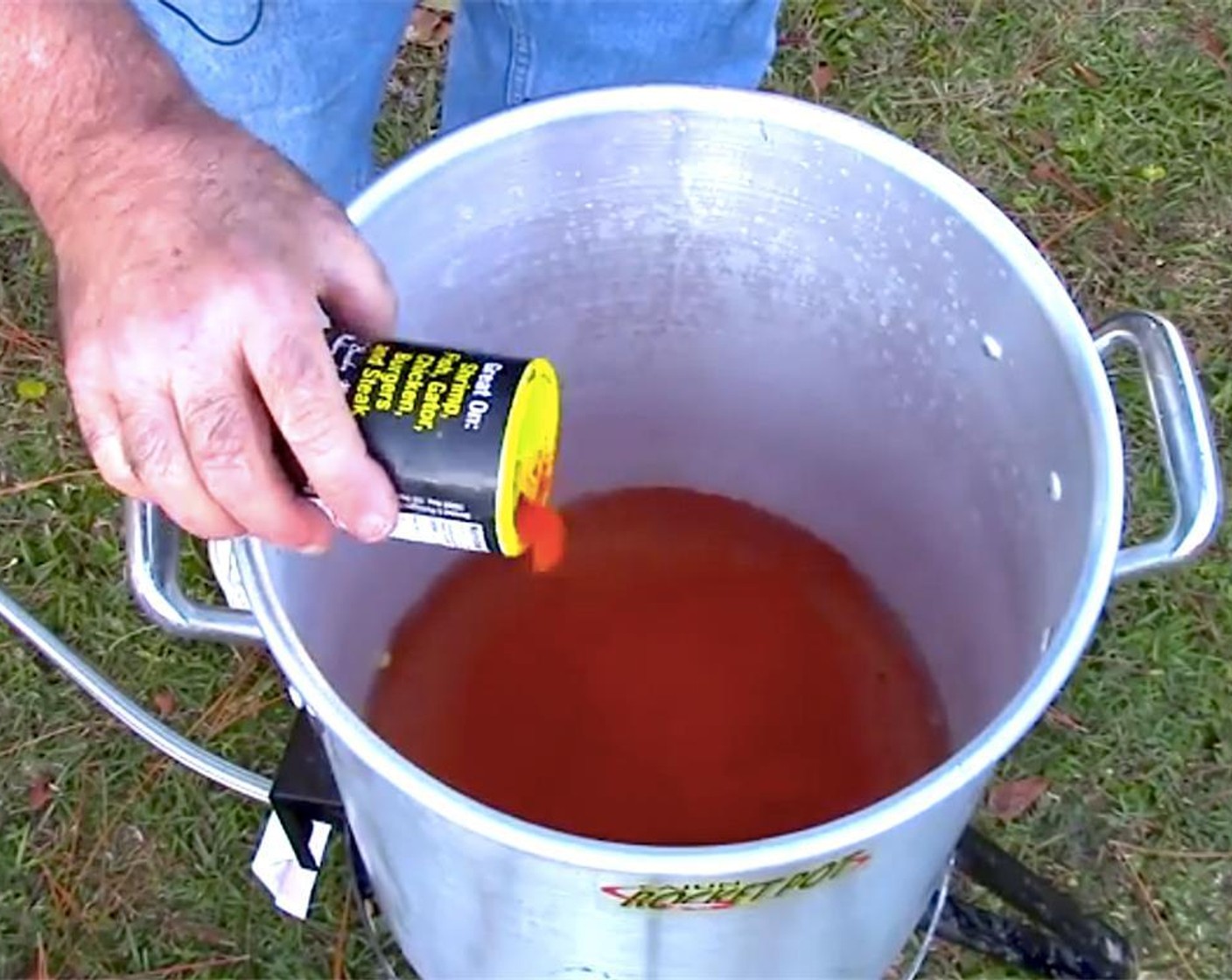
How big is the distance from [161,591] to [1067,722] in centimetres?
74

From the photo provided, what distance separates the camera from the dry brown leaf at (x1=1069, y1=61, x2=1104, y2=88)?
1.57 meters

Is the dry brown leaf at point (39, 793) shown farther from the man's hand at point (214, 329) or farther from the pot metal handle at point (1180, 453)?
the pot metal handle at point (1180, 453)

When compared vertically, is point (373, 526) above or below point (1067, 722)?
above

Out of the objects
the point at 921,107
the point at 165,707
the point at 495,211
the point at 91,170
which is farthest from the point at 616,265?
the point at 921,107

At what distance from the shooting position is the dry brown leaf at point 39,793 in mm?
1242

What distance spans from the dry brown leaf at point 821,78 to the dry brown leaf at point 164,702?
2.53 feet

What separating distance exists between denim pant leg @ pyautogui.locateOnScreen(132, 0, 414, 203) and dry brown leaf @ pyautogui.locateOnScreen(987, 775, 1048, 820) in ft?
2.11

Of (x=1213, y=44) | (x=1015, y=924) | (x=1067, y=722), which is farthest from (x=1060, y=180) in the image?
(x=1015, y=924)

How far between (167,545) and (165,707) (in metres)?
0.47

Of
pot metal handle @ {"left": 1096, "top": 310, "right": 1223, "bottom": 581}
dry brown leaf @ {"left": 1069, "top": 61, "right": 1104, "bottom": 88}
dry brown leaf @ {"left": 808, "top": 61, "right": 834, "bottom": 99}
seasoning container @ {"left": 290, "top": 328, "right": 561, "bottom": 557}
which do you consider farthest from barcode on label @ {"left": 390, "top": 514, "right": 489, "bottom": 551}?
dry brown leaf @ {"left": 1069, "top": 61, "right": 1104, "bottom": 88}

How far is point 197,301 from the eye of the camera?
1.98 feet

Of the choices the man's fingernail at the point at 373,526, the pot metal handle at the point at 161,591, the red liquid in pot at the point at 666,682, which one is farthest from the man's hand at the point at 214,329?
the red liquid in pot at the point at 666,682

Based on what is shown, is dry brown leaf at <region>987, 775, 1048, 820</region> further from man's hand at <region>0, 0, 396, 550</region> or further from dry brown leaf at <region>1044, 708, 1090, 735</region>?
man's hand at <region>0, 0, 396, 550</region>

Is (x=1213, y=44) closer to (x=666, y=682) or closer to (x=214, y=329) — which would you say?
(x=666, y=682)
